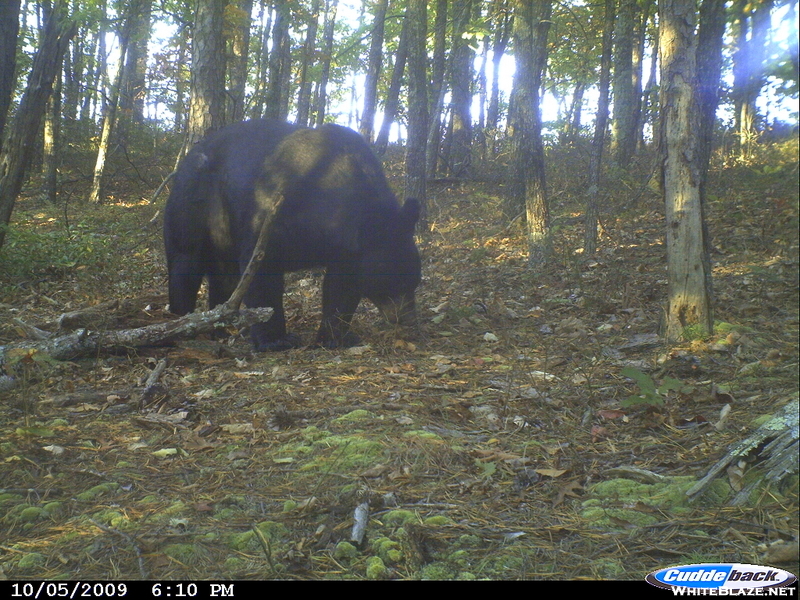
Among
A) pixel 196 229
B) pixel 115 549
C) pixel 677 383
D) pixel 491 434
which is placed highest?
pixel 196 229

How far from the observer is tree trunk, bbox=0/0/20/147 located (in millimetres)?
7375

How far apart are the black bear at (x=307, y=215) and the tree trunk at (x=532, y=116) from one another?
2.85 m

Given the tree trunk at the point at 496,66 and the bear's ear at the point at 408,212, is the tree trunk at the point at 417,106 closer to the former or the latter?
the bear's ear at the point at 408,212

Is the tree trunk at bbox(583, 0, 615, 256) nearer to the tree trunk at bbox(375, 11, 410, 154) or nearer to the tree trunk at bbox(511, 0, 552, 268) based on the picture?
the tree trunk at bbox(511, 0, 552, 268)

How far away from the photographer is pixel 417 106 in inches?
461

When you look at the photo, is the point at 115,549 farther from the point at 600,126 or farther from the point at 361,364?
the point at 600,126

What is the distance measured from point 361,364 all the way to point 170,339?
1.72 metres

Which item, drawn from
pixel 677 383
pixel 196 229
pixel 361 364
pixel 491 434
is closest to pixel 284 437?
pixel 491 434

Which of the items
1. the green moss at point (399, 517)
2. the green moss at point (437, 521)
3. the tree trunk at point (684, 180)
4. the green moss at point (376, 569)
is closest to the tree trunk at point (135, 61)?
the tree trunk at point (684, 180)

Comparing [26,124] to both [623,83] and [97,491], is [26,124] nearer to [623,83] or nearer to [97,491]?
[97,491]

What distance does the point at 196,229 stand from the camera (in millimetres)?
7199

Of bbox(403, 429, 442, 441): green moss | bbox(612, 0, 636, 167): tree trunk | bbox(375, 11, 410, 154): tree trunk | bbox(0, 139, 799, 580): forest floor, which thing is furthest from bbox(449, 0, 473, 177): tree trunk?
bbox(403, 429, 442, 441): green moss

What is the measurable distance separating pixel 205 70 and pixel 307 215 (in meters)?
3.82

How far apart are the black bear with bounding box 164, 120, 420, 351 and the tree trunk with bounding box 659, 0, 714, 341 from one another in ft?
8.20
